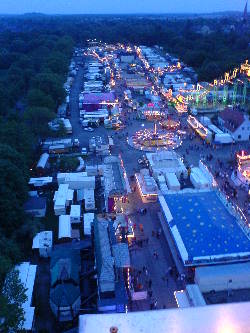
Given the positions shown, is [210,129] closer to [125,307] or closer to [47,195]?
[47,195]

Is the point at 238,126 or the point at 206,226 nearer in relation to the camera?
the point at 206,226

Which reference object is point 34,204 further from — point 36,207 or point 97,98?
point 97,98

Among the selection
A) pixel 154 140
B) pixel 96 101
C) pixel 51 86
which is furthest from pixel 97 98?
pixel 154 140

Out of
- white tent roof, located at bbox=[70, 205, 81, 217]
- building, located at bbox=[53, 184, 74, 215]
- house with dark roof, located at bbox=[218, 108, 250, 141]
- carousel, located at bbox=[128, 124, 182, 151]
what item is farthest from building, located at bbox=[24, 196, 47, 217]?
house with dark roof, located at bbox=[218, 108, 250, 141]

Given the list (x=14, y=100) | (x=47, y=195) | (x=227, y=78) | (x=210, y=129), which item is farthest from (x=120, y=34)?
(x=47, y=195)

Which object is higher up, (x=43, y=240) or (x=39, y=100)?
(x=39, y=100)

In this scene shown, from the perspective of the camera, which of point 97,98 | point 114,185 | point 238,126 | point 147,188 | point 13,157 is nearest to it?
point 13,157

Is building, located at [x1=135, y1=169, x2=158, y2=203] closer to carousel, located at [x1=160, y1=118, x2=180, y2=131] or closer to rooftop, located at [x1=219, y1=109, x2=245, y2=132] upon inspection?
rooftop, located at [x1=219, y1=109, x2=245, y2=132]

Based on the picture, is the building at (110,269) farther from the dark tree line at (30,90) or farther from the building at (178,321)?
the building at (178,321)

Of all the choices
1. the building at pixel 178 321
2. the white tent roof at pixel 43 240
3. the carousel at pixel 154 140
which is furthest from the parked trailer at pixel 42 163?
the building at pixel 178 321
